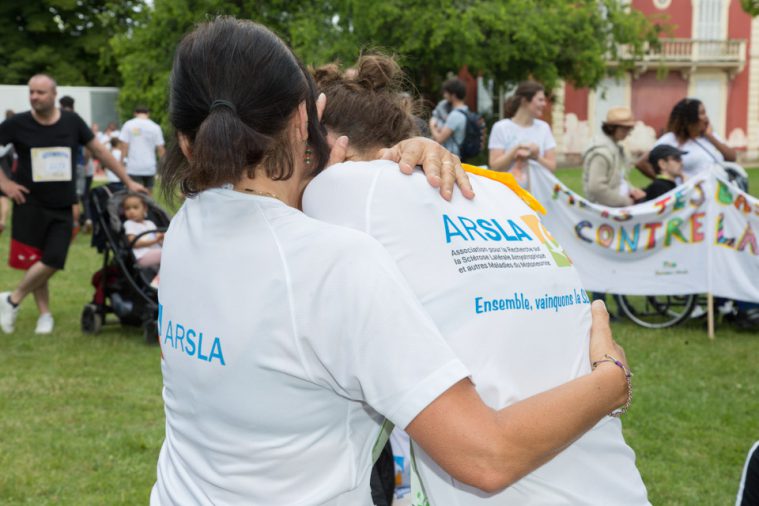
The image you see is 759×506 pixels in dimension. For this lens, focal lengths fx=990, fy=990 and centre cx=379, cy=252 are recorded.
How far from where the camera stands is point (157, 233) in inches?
318

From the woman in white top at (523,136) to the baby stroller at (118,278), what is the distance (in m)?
2.96

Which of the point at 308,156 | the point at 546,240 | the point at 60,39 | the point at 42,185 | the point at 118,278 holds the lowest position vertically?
the point at 118,278

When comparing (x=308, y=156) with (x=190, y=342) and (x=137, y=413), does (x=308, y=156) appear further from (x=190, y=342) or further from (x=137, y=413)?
(x=137, y=413)

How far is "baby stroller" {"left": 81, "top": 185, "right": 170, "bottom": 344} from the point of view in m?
7.75

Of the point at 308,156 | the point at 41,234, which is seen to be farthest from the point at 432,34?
the point at 308,156

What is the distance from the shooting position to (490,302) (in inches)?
65.6

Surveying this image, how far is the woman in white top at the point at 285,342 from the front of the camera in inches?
57.5

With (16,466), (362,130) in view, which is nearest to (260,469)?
(362,130)

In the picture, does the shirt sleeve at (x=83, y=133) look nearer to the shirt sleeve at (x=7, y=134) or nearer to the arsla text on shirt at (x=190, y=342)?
the shirt sleeve at (x=7, y=134)

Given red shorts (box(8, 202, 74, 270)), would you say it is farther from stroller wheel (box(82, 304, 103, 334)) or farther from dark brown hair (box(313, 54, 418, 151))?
dark brown hair (box(313, 54, 418, 151))

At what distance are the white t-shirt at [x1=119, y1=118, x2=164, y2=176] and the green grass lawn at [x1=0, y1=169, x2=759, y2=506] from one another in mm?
5992

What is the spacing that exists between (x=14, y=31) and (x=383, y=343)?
45.5 metres

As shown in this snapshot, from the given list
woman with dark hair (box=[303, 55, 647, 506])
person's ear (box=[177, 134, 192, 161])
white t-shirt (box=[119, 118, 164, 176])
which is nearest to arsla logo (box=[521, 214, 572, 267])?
woman with dark hair (box=[303, 55, 647, 506])

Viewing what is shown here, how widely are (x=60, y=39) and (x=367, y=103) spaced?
4500cm
